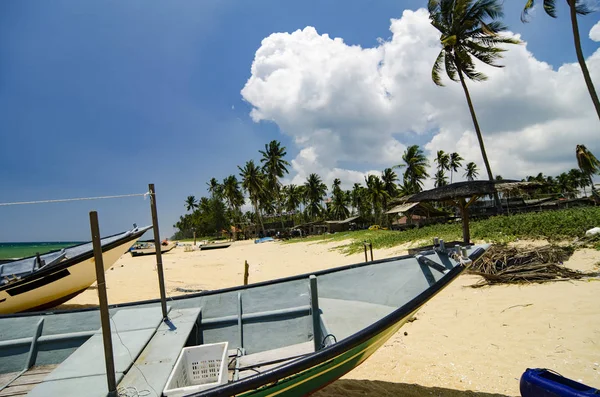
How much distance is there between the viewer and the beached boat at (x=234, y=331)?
2.59 meters

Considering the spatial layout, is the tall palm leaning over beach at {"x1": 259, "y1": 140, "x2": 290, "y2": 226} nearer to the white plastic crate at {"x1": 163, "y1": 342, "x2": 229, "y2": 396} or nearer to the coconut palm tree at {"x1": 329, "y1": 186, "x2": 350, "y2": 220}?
the coconut palm tree at {"x1": 329, "y1": 186, "x2": 350, "y2": 220}

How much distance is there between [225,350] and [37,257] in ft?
29.1

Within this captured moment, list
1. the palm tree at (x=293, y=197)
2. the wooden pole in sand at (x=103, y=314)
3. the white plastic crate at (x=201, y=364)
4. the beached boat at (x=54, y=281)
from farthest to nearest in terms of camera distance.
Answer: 1. the palm tree at (x=293, y=197)
2. the beached boat at (x=54, y=281)
3. the white plastic crate at (x=201, y=364)
4. the wooden pole in sand at (x=103, y=314)

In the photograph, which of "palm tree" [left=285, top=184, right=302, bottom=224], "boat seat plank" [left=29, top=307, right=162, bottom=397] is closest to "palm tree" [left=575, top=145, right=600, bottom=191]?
Result: "boat seat plank" [left=29, top=307, right=162, bottom=397]

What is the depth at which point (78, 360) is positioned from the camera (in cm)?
283

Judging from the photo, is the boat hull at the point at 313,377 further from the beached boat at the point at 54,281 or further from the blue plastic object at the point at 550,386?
the beached boat at the point at 54,281

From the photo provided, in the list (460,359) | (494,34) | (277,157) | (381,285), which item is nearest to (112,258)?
(381,285)

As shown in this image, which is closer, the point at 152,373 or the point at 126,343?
the point at 152,373

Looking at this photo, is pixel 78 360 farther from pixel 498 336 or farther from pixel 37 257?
pixel 37 257

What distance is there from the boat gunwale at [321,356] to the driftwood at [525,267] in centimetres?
Answer: 542

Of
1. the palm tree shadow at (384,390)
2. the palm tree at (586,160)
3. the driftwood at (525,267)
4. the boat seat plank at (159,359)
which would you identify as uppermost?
the palm tree at (586,160)

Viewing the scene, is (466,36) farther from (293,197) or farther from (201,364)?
(293,197)

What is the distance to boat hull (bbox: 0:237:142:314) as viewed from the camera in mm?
6730

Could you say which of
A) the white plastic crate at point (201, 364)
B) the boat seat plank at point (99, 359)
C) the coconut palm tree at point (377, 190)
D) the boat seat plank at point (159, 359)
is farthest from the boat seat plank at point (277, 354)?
the coconut palm tree at point (377, 190)
